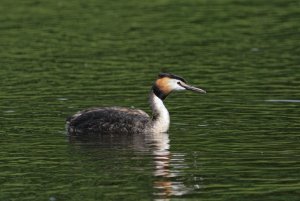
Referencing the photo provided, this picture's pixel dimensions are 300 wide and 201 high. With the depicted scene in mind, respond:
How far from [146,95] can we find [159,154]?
790 cm

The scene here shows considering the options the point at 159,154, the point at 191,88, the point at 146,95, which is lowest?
the point at 159,154

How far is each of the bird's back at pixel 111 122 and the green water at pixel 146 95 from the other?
0.44 metres

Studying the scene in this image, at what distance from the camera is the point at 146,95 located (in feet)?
105

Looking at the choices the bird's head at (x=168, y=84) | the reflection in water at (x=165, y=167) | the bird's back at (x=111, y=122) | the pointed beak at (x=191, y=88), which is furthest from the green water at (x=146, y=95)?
the bird's head at (x=168, y=84)

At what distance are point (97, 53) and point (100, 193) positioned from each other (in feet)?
69.7

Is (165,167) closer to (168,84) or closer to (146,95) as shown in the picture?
(168,84)

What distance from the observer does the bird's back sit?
27.3 metres

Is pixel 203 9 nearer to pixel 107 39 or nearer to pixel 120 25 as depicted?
pixel 120 25

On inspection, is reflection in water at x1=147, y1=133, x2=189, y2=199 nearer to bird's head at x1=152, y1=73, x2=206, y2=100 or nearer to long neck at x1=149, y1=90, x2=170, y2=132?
long neck at x1=149, y1=90, x2=170, y2=132

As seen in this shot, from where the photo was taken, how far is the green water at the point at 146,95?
21250mm

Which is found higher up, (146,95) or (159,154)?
(146,95)

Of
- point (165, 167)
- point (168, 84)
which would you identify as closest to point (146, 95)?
point (168, 84)

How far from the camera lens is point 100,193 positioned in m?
Result: 20.1

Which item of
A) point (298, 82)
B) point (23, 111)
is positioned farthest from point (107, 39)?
point (23, 111)
